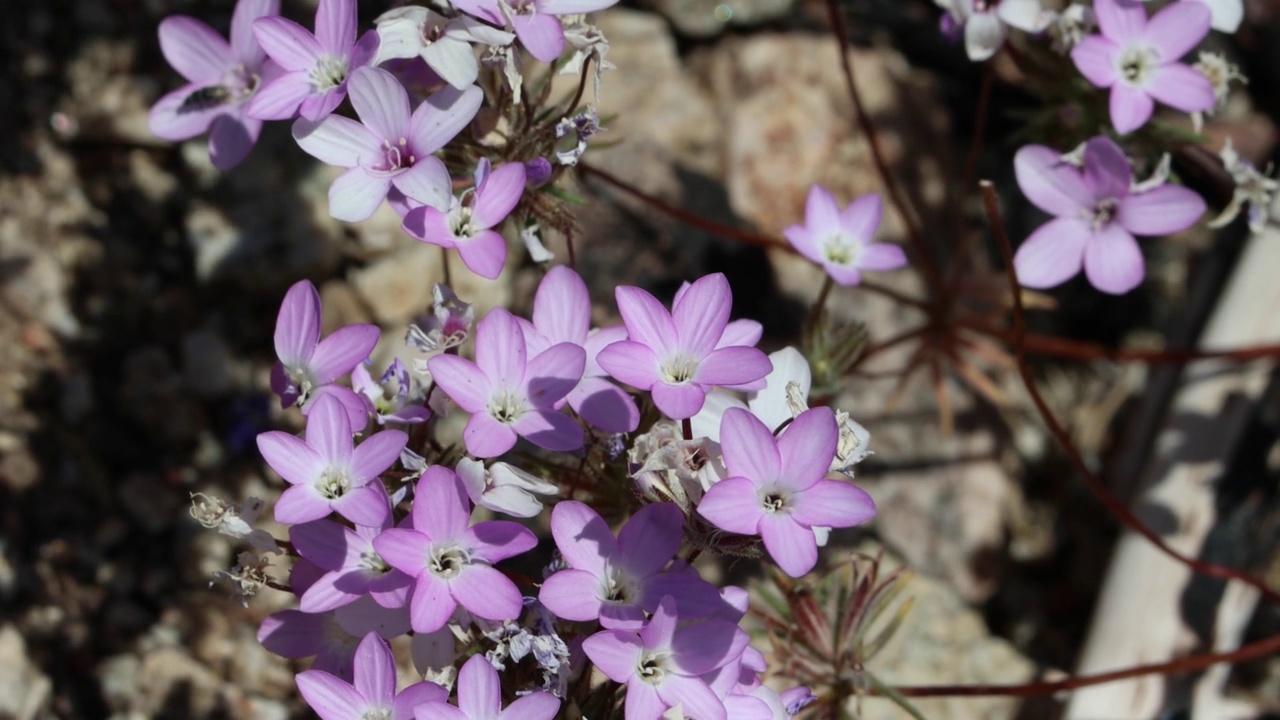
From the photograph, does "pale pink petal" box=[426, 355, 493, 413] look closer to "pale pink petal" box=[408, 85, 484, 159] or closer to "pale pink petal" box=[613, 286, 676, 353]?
"pale pink petal" box=[613, 286, 676, 353]

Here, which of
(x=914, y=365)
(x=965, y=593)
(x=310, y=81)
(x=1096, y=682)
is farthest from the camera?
(x=965, y=593)

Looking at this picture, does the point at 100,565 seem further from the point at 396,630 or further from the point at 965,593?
the point at 965,593

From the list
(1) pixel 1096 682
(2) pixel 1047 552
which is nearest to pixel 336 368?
(1) pixel 1096 682

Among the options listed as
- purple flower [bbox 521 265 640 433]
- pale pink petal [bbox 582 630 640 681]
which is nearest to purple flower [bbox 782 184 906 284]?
purple flower [bbox 521 265 640 433]

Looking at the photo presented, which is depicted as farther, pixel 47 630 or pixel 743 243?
pixel 743 243

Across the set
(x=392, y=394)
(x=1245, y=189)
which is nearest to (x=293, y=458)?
A: (x=392, y=394)
